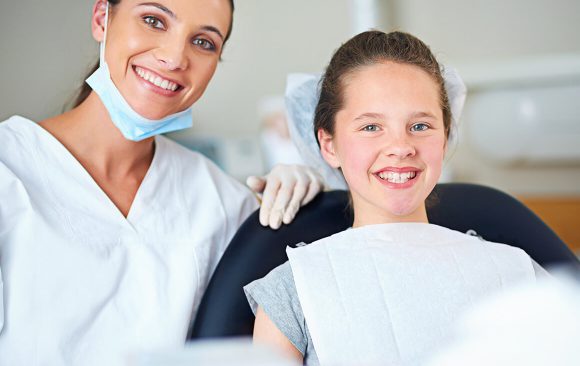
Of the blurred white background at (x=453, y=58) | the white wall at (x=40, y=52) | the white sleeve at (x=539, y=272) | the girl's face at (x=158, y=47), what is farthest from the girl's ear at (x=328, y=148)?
the blurred white background at (x=453, y=58)

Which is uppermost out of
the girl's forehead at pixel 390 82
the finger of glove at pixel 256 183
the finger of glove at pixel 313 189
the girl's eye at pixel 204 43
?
the girl's forehead at pixel 390 82

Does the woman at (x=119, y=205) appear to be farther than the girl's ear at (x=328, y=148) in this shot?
No

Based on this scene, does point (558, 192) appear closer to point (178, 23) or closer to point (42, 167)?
point (178, 23)

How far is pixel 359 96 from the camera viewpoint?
108cm

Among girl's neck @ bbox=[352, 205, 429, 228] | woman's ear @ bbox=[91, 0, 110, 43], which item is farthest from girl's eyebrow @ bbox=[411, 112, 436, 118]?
woman's ear @ bbox=[91, 0, 110, 43]

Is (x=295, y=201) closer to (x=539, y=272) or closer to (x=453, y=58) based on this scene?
(x=539, y=272)

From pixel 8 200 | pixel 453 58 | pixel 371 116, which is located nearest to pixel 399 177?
pixel 371 116

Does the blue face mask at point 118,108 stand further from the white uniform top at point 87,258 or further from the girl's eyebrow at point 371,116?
the girl's eyebrow at point 371,116

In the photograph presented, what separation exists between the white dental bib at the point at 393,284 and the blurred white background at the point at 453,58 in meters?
0.99

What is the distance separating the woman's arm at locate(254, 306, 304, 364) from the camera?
1013 millimetres

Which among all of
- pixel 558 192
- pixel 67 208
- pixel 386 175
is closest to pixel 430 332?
pixel 386 175

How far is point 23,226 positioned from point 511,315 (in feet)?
2.49

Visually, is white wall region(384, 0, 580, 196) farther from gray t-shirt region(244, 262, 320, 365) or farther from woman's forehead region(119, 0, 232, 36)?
gray t-shirt region(244, 262, 320, 365)

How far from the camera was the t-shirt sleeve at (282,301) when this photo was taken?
1.02 metres
